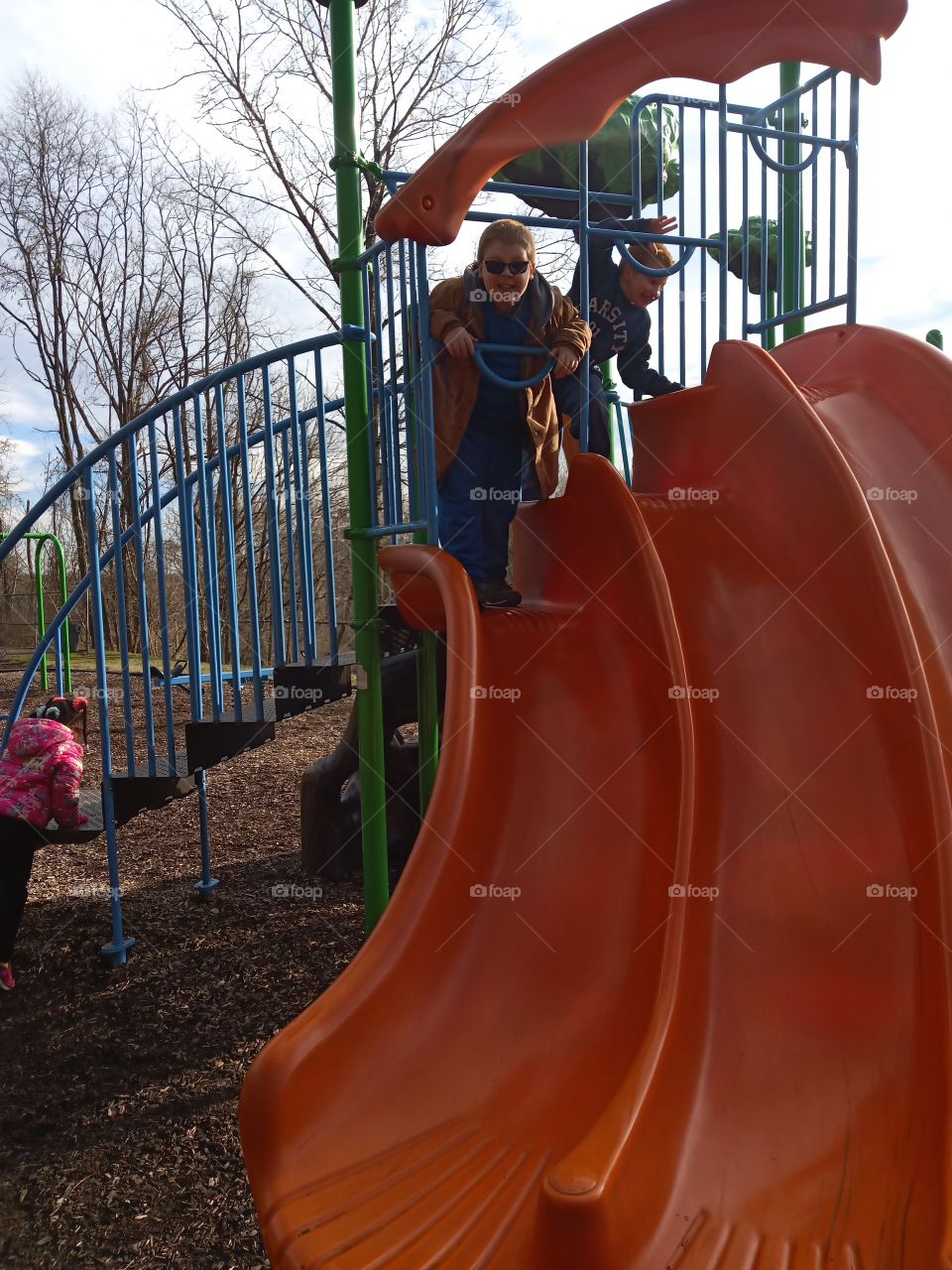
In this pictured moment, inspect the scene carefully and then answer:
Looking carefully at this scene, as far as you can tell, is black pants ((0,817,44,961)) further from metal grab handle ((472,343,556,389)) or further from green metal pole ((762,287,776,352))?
green metal pole ((762,287,776,352))

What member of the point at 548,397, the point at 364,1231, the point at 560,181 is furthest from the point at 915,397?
the point at 364,1231

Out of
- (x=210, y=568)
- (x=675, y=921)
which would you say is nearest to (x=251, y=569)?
(x=210, y=568)

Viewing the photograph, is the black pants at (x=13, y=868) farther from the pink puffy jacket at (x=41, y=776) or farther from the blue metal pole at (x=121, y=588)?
the blue metal pole at (x=121, y=588)

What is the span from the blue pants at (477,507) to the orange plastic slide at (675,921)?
1.37ft

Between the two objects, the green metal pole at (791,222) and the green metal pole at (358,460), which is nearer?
the green metal pole at (358,460)

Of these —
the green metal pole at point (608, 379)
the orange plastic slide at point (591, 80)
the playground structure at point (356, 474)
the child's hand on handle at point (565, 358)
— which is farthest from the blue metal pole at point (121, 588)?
the green metal pole at point (608, 379)

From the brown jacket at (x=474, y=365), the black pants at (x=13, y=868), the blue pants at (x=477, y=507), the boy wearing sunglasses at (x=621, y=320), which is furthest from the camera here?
the black pants at (x=13, y=868)

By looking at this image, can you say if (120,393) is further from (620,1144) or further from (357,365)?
(620,1144)

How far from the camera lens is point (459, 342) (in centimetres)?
329

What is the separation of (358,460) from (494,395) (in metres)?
0.59

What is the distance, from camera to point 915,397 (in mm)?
3438

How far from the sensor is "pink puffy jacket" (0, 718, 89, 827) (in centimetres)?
443

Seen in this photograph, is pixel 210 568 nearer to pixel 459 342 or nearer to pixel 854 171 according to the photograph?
pixel 459 342

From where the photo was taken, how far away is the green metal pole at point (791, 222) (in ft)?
14.6
